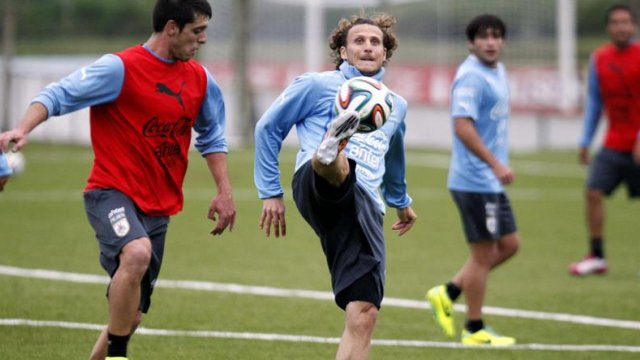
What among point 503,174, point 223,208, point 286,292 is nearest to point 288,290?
point 286,292

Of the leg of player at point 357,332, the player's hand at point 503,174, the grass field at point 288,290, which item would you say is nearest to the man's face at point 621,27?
the grass field at point 288,290

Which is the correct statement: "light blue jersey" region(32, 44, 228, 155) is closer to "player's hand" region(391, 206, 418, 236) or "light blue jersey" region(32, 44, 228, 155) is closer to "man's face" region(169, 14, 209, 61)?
"man's face" region(169, 14, 209, 61)

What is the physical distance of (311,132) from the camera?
7336 mm

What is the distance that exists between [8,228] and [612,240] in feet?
25.3

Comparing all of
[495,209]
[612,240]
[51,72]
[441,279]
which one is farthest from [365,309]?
[51,72]

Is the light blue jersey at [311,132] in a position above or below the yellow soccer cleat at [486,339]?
above

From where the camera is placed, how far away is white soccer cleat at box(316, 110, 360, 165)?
6383 mm

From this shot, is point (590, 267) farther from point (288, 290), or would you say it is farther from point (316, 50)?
point (316, 50)

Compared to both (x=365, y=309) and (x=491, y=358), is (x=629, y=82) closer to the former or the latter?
(x=491, y=358)

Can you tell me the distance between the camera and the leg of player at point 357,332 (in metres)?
6.83

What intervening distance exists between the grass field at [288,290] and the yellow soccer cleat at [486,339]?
0.40ft

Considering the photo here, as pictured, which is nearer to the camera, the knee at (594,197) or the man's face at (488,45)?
the man's face at (488,45)

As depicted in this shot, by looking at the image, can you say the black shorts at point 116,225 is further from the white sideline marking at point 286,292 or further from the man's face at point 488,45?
the white sideline marking at point 286,292

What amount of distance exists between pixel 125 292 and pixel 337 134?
1.54 meters
